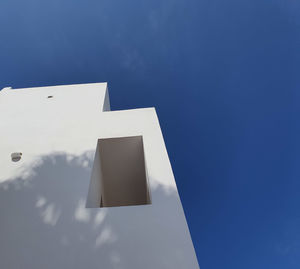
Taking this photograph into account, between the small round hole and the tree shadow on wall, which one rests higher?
the small round hole

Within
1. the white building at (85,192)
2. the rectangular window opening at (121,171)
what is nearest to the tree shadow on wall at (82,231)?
the white building at (85,192)

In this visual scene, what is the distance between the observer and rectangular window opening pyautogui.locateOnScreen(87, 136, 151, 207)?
4430mm

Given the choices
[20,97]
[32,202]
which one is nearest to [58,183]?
[32,202]

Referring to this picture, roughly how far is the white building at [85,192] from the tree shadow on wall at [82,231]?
0.04ft

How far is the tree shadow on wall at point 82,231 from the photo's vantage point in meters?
2.32

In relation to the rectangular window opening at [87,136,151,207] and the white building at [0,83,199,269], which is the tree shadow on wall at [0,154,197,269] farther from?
A: the rectangular window opening at [87,136,151,207]

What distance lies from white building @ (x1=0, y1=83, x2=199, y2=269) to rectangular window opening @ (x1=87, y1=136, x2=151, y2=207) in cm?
2

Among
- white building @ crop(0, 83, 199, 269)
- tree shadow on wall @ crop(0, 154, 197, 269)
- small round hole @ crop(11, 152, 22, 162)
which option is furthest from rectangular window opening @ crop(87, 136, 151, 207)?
small round hole @ crop(11, 152, 22, 162)

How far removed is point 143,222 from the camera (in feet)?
8.59

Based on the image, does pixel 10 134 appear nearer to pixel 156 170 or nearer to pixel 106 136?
pixel 106 136

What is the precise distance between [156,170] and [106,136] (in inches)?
61.2

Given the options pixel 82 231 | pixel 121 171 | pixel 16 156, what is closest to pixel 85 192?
pixel 82 231

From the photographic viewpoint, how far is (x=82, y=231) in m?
2.60

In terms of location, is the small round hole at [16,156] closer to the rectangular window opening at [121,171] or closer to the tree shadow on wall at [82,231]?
the tree shadow on wall at [82,231]
